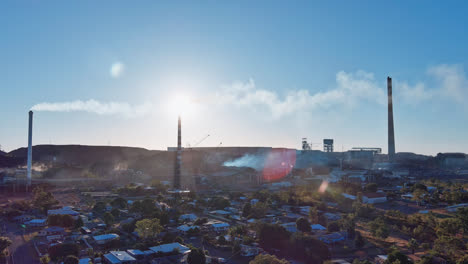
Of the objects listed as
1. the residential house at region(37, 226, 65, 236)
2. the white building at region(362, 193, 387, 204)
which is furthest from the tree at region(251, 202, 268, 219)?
the white building at region(362, 193, 387, 204)

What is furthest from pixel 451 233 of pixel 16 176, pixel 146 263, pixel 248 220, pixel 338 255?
pixel 16 176

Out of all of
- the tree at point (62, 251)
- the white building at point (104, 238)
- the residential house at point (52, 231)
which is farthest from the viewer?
the residential house at point (52, 231)

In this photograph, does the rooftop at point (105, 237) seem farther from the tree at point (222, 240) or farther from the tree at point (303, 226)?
the tree at point (303, 226)

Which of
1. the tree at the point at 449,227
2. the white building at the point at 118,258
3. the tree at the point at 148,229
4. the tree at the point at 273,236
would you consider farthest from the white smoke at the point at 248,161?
the white building at the point at 118,258

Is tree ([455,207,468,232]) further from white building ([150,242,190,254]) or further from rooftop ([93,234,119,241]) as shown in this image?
rooftop ([93,234,119,241])

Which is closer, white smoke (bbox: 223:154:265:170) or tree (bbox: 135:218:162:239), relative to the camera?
tree (bbox: 135:218:162:239)

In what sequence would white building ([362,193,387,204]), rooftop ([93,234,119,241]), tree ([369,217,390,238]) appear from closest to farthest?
rooftop ([93,234,119,241]) → tree ([369,217,390,238]) → white building ([362,193,387,204])

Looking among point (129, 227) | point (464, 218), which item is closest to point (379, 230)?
point (464, 218)

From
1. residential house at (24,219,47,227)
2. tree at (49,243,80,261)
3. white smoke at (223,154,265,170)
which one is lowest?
residential house at (24,219,47,227)

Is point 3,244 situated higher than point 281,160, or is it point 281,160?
point 281,160

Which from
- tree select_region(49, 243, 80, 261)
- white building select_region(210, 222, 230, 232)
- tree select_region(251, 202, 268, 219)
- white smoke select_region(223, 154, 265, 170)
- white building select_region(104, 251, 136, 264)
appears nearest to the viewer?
white building select_region(104, 251, 136, 264)

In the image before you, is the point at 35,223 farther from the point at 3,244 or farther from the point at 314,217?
the point at 314,217

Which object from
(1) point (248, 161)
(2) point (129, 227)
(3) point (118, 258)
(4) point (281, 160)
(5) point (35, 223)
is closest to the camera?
(3) point (118, 258)
